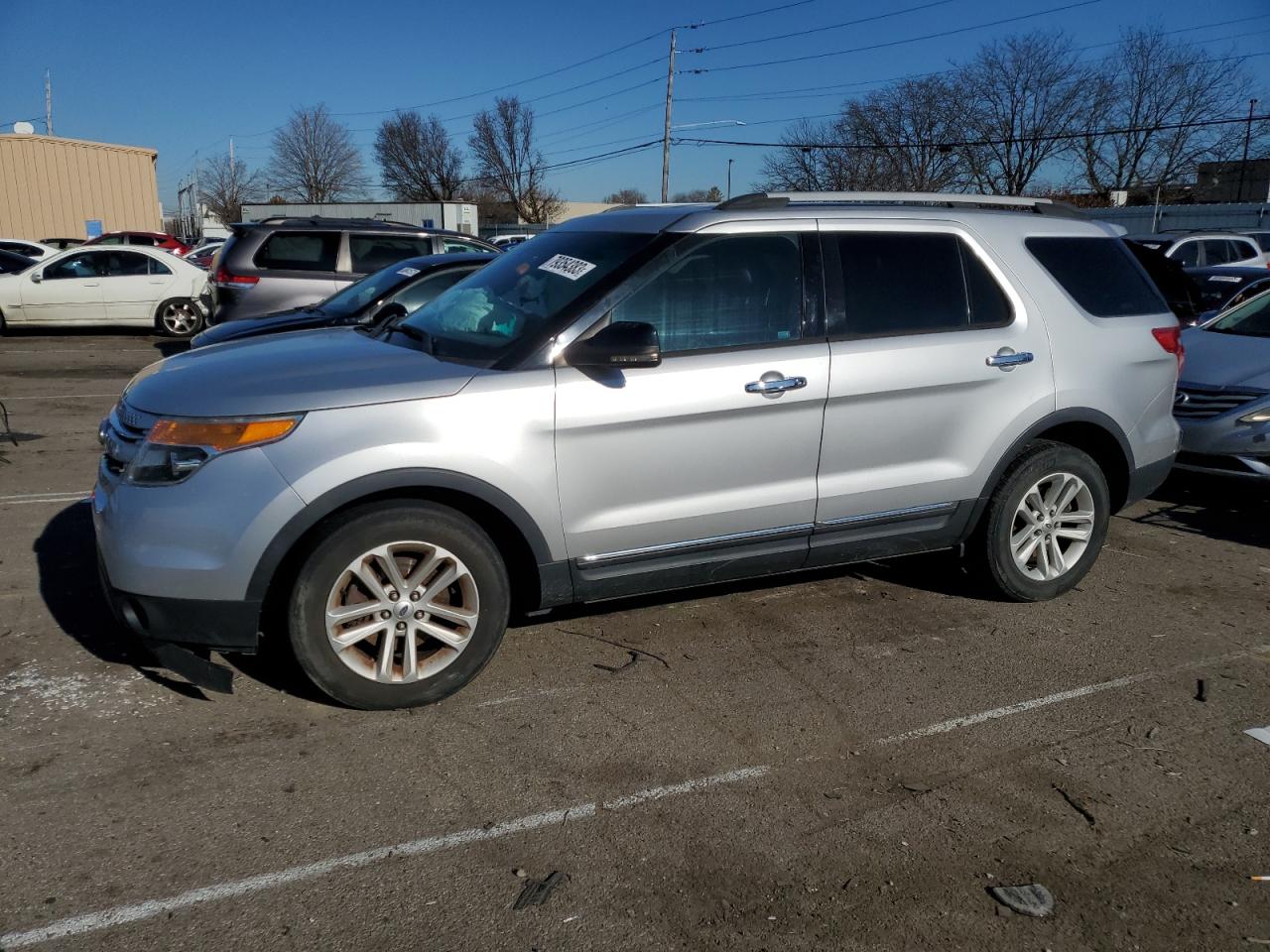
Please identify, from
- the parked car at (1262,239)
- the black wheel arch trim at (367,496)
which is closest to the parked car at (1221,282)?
the parked car at (1262,239)

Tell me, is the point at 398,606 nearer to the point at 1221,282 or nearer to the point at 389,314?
the point at 389,314

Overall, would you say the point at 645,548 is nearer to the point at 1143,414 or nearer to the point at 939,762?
the point at 939,762

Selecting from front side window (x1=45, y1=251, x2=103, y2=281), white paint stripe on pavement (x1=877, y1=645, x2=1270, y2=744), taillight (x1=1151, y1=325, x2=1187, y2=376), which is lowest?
white paint stripe on pavement (x1=877, y1=645, x2=1270, y2=744)

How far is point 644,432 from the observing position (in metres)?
4.12

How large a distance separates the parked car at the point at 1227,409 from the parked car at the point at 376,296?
5.36 meters

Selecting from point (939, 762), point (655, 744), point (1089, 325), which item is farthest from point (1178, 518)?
point (655, 744)

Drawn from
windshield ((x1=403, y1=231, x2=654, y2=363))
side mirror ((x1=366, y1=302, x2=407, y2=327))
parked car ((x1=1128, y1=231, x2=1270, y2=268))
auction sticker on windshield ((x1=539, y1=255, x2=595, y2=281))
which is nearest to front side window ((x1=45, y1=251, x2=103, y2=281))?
side mirror ((x1=366, y1=302, x2=407, y2=327))

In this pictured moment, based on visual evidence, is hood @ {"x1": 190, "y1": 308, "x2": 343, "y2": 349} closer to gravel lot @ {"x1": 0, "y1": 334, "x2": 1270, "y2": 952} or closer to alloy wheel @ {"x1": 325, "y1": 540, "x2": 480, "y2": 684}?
gravel lot @ {"x1": 0, "y1": 334, "x2": 1270, "y2": 952}

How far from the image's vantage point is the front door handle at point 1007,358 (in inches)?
190

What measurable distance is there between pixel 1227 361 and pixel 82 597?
7228mm

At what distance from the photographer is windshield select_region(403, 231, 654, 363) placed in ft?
13.8

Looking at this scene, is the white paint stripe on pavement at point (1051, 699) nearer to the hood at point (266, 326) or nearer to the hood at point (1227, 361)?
the hood at point (1227, 361)

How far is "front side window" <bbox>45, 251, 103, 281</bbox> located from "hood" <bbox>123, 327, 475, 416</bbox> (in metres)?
15.0

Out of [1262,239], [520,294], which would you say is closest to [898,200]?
[520,294]
